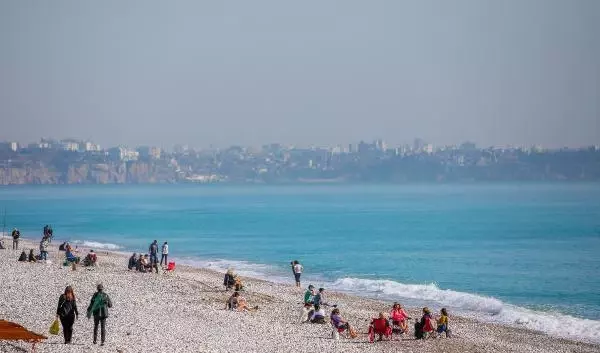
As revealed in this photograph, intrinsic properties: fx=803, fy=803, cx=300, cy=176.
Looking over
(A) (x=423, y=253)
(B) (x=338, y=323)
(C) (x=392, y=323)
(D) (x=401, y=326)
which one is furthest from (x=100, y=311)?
(A) (x=423, y=253)

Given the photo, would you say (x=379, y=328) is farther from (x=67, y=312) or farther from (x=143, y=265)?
(x=143, y=265)

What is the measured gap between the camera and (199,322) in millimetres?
24703

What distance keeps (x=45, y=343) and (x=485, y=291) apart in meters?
30.3

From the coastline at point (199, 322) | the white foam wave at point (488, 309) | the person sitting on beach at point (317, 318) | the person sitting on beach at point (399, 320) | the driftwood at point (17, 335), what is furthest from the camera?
the white foam wave at point (488, 309)

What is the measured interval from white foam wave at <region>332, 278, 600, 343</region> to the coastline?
160cm

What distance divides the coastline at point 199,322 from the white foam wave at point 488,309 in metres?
1.60

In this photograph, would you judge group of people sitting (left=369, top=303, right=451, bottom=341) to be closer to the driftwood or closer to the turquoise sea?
the turquoise sea

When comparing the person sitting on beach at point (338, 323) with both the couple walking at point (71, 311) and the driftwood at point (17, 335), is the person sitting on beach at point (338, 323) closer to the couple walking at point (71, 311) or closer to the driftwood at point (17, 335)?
the couple walking at point (71, 311)

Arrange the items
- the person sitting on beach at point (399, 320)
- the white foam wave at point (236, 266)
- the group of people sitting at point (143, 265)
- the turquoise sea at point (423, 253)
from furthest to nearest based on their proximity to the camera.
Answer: the white foam wave at point (236, 266)
the group of people sitting at point (143, 265)
the turquoise sea at point (423, 253)
the person sitting on beach at point (399, 320)

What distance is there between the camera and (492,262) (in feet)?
205

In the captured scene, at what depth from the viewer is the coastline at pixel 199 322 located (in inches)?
827

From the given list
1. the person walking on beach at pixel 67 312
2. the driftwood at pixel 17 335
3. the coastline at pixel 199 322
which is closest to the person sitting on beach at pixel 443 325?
the coastline at pixel 199 322

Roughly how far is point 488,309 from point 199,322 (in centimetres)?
1605

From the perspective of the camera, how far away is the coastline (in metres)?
21.0
